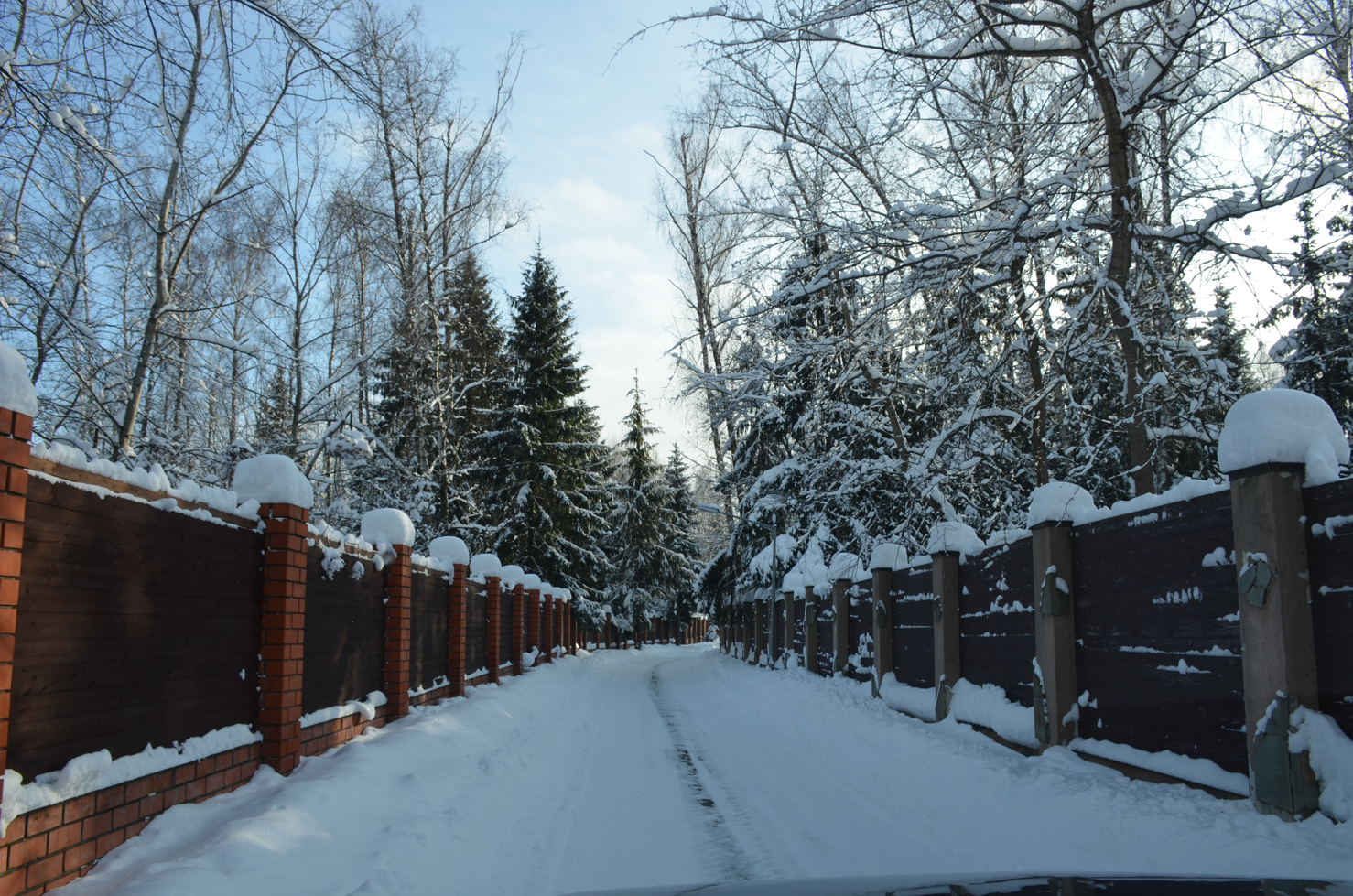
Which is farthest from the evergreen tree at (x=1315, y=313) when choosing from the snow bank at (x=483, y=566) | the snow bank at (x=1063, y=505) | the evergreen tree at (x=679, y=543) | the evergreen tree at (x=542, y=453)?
the evergreen tree at (x=679, y=543)

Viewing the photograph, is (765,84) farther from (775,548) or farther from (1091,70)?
(775,548)

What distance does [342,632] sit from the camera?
726 centimetres

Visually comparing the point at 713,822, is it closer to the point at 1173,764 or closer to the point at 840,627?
the point at 1173,764

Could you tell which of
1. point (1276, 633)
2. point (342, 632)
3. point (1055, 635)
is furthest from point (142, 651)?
point (1055, 635)

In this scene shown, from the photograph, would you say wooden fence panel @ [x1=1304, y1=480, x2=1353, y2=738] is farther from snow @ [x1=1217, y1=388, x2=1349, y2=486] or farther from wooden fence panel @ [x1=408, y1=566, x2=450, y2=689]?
wooden fence panel @ [x1=408, y1=566, x2=450, y2=689]

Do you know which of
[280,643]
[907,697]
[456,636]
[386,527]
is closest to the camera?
[280,643]

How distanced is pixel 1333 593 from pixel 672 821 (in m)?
4.39

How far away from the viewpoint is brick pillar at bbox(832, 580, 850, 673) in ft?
45.5

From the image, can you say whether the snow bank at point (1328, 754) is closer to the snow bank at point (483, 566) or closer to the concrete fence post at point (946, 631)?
the concrete fence post at point (946, 631)

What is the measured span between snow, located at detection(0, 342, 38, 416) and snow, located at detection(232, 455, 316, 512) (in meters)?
2.54

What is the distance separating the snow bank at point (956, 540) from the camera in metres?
8.63

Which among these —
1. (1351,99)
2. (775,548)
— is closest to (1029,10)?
(1351,99)

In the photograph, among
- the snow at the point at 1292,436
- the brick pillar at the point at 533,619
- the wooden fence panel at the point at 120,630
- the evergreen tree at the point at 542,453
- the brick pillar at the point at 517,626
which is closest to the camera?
the wooden fence panel at the point at 120,630

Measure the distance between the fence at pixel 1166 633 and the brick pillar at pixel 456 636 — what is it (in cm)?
617
